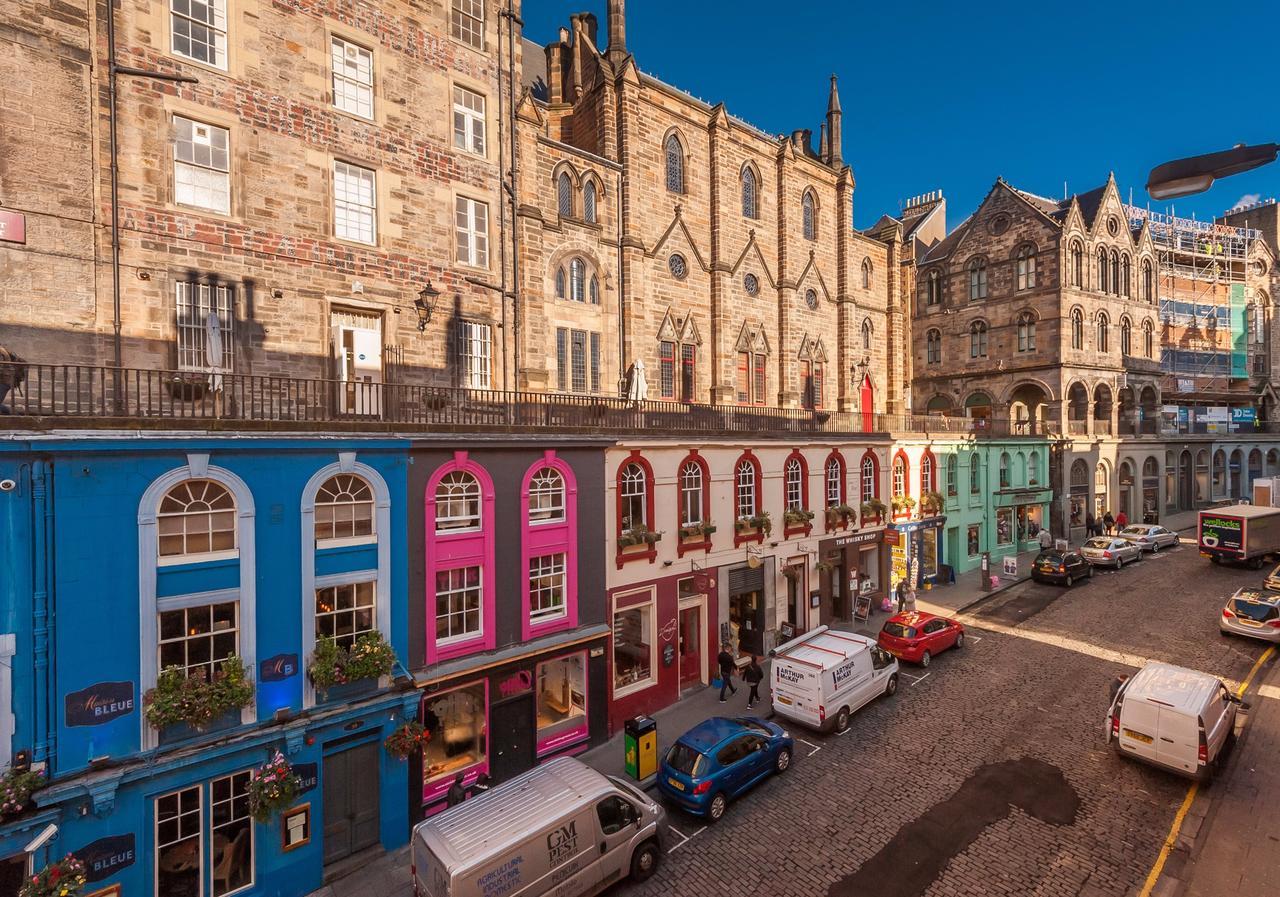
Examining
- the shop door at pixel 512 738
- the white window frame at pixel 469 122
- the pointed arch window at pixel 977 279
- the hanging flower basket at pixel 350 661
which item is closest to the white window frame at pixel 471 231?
the white window frame at pixel 469 122

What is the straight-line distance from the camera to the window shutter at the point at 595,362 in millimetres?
22531

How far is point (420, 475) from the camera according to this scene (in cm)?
1266

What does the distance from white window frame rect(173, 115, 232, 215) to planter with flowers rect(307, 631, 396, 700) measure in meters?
10.7

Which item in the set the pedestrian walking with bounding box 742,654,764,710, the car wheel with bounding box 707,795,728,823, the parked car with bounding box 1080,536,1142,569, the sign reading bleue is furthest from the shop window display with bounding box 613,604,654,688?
the parked car with bounding box 1080,536,1142,569

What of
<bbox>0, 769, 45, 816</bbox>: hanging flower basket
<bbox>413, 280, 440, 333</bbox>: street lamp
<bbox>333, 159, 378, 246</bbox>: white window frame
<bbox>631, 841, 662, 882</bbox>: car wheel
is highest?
<bbox>333, 159, 378, 246</bbox>: white window frame

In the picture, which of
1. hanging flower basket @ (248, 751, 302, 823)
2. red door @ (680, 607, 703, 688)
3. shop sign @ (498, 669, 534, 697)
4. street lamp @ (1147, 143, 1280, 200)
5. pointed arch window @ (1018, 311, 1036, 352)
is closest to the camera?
street lamp @ (1147, 143, 1280, 200)

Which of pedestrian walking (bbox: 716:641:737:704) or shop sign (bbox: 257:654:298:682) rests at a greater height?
shop sign (bbox: 257:654:298:682)

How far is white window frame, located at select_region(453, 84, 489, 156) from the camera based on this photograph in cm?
1759

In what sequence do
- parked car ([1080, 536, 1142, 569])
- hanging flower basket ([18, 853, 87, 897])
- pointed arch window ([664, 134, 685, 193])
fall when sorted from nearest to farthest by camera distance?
hanging flower basket ([18, 853, 87, 897])
pointed arch window ([664, 134, 685, 193])
parked car ([1080, 536, 1142, 569])

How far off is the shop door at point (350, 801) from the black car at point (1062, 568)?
97.0 feet

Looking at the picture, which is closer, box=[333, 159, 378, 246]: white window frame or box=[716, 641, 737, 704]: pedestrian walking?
box=[333, 159, 378, 246]: white window frame

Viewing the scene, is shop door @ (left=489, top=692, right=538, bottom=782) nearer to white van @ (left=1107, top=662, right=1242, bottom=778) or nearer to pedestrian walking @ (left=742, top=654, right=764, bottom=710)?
pedestrian walking @ (left=742, top=654, right=764, bottom=710)

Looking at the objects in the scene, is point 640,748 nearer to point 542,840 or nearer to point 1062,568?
point 542,840

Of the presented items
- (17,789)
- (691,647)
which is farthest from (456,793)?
(691,647)
